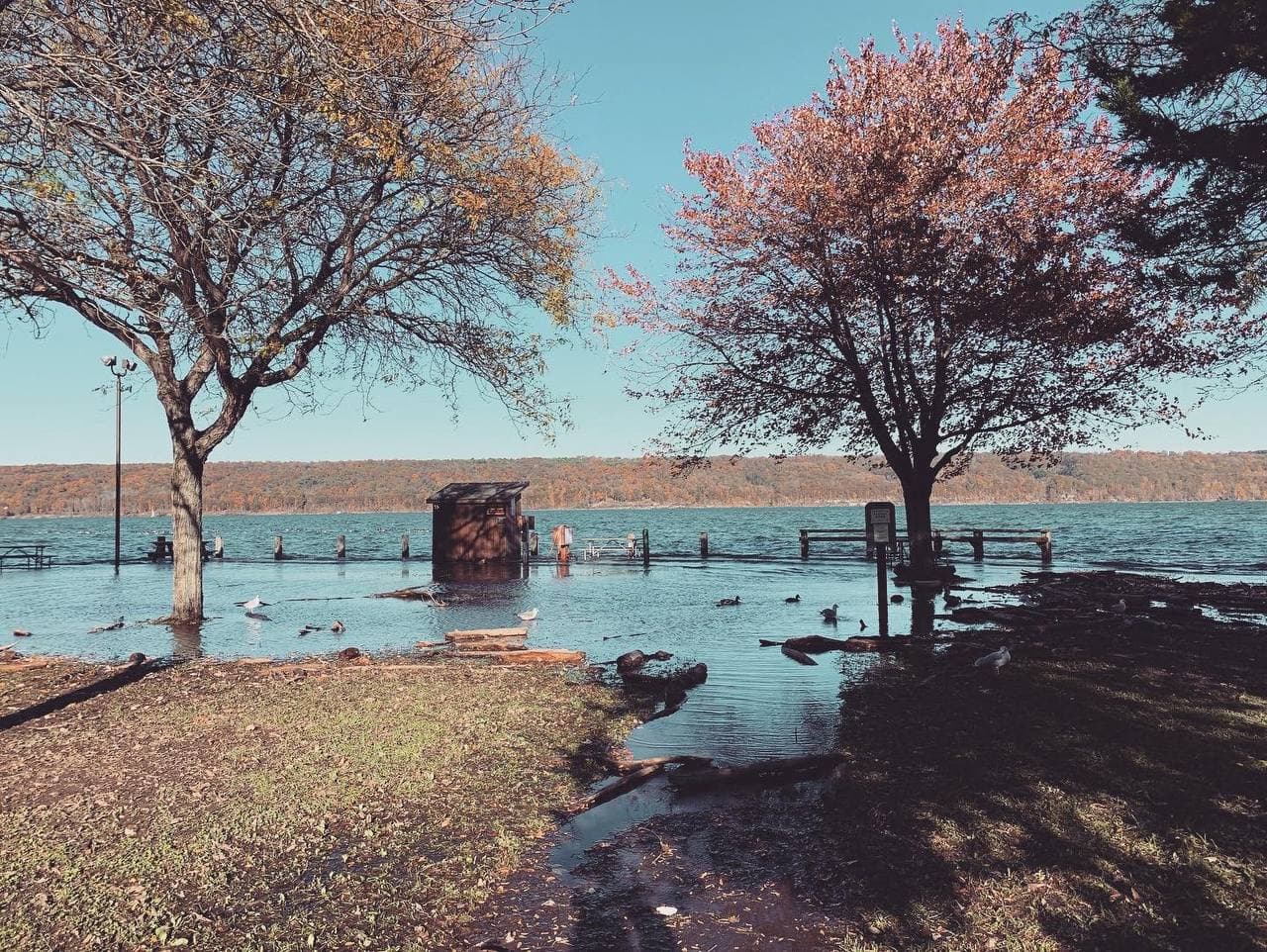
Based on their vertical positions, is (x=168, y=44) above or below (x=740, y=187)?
below

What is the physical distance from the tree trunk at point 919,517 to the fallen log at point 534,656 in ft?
41.7

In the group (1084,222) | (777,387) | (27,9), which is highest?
(1084,222)

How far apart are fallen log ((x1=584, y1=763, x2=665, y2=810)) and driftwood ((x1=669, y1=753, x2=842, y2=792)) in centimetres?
21

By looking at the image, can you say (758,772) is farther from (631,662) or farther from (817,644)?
(817,644)

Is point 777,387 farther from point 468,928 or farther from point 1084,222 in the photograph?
point 468,928

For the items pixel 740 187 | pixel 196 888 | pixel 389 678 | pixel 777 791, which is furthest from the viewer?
pixel 740 187

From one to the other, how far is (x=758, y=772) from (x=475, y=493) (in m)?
27.2

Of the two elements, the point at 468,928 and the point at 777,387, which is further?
the point at 777,387

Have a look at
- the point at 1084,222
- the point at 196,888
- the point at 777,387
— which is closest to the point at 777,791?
the point at 196,888

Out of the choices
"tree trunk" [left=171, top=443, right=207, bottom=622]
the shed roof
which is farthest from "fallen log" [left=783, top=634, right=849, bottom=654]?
the shed roof

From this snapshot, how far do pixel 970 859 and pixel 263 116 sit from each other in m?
9.10

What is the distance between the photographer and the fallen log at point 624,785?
17.8 feet

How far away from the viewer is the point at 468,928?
12.2 feet

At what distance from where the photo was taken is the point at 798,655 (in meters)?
10.5
